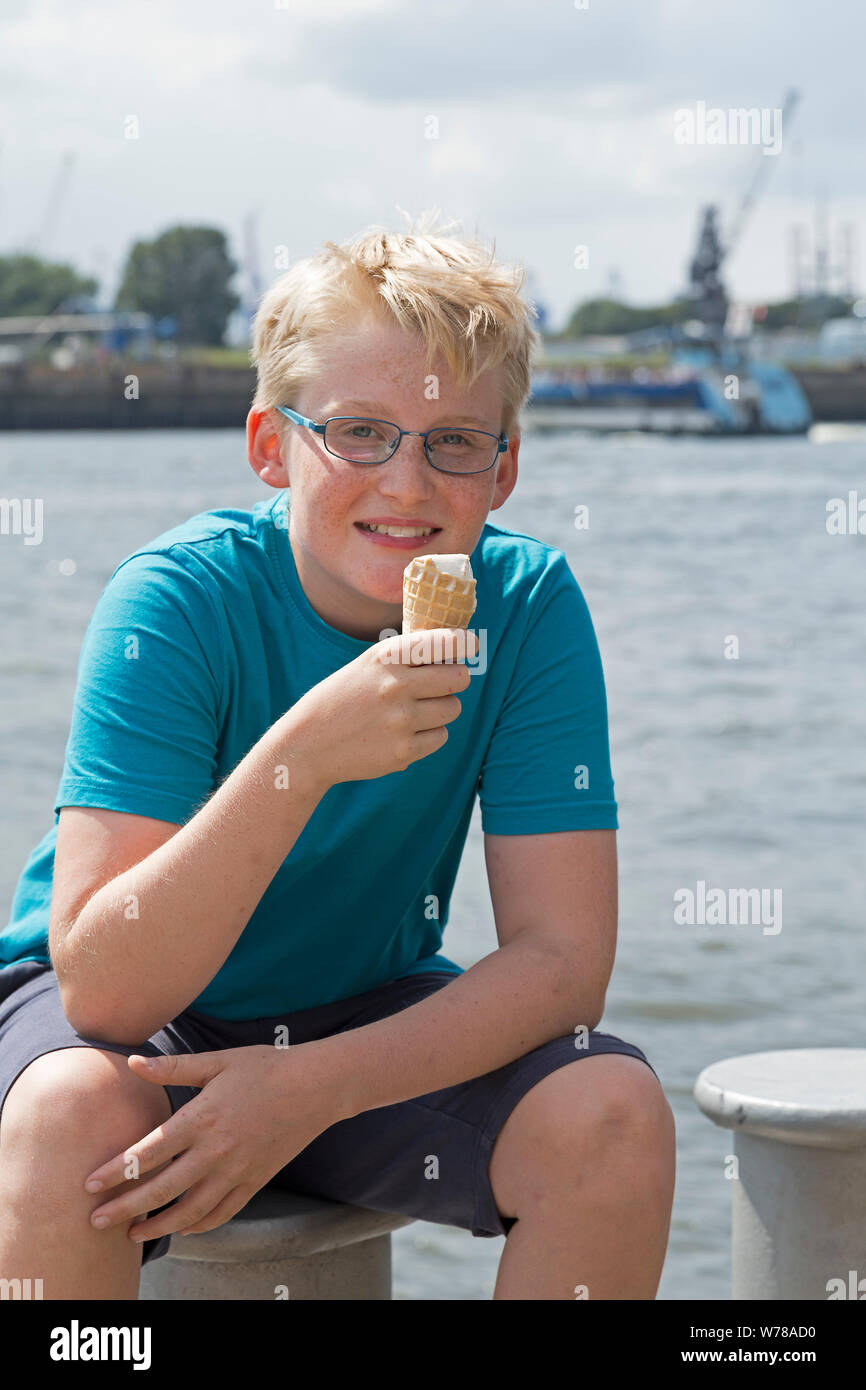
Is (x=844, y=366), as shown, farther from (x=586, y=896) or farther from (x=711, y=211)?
(x=586, y=896)

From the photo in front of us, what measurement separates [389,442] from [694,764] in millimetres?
8410

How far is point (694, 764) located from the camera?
10.5m

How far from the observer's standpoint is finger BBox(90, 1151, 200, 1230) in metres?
1.96

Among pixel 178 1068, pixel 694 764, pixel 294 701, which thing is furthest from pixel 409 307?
pixel 694 764

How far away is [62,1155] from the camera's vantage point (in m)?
1.96

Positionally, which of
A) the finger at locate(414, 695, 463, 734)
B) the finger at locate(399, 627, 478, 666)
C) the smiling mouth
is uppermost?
the smiling mouth

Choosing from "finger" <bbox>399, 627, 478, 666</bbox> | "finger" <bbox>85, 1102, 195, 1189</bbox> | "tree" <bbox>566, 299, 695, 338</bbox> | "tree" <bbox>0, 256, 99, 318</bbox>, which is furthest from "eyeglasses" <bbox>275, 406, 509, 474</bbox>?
"tree" <bbox>566, 299, 695, 338</bbox>

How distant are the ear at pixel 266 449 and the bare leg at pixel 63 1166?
90cm

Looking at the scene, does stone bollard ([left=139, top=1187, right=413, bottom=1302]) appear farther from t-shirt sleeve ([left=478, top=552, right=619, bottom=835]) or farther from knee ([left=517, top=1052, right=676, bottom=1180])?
t-shirt sleeve ([left=478, top=552, right=619, bottom=835])

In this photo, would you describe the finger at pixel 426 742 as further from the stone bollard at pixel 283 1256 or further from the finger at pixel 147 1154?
the stone bollard at pixel 283 1256

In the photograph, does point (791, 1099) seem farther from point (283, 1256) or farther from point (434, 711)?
point (434, 711)

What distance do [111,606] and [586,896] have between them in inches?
29.9

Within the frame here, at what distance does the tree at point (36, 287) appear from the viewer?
94.4 metres

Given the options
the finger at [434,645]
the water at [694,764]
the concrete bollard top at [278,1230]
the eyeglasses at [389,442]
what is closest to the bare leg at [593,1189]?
the concrete bollard top at [278,1230]
